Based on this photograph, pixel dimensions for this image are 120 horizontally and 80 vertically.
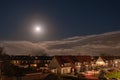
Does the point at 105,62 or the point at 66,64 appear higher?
the point at 105,62

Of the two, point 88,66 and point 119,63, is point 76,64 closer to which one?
point 88,66

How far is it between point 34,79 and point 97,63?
7232 centimetres

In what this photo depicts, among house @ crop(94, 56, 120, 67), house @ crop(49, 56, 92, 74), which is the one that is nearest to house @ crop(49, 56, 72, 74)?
house @ crop(49, 56, 92, 74)

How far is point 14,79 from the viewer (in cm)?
5022

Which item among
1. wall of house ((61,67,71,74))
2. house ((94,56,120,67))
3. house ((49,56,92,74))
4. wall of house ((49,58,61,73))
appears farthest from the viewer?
house ((94,56,120,67))

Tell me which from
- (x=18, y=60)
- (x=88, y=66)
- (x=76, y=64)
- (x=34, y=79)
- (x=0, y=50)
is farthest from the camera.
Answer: (x=18, y=60)

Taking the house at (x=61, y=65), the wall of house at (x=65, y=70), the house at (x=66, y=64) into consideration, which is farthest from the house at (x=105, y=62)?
the wall of house at (x=65, y=70)

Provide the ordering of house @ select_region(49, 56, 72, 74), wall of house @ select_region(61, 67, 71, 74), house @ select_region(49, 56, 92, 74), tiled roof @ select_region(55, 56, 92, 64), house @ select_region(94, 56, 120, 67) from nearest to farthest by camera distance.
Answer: house @ select_region(49, 56, 72, 74)
house @ select_region(49, 56, 92, 74)
wall of house @ select_region(61, 67, 71, 74)
tiled roof @ select_region(55, 56, 92, 64)
house @ select_region(94, 56, 120, 67)

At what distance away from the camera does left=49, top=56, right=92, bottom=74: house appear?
289 feet

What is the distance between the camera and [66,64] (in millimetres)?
91125

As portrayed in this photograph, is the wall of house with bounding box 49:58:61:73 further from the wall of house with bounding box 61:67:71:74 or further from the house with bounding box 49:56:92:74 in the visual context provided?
the wall of house with bounding box 61:67:71:74

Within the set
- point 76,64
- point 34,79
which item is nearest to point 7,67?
point 34,79

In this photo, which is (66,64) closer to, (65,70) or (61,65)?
(65,70)

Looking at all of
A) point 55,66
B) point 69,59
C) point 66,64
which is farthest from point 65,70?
point 69,59
